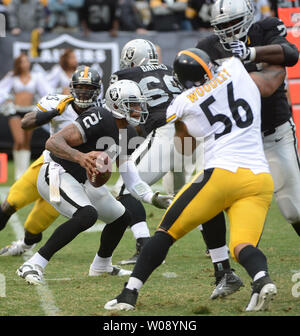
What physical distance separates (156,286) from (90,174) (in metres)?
0.86

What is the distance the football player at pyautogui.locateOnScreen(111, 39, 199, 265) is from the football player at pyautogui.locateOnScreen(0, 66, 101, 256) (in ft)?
1.39

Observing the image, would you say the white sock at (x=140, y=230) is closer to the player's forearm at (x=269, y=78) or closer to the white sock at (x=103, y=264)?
the white sock at (x=103, y=264)

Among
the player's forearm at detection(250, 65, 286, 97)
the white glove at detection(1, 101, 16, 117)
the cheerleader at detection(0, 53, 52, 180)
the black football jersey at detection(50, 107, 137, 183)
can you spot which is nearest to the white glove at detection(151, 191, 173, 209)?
the black football jersey at detection(50, 107, 137, 183)

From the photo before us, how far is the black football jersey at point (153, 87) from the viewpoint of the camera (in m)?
5.91

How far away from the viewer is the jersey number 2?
401 cm

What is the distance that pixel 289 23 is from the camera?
8.16 meters

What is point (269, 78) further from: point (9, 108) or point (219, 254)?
point (9, 108)

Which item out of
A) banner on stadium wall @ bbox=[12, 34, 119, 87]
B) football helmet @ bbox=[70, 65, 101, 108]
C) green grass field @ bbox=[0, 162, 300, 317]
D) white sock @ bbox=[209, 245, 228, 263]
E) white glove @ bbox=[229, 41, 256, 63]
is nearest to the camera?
green grass field @ bbox=[0, 162, 300, 317]

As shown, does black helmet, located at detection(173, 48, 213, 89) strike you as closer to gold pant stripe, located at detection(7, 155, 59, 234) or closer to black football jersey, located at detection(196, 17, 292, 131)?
black football jersey, located at detection(196, 17, 292, 131)

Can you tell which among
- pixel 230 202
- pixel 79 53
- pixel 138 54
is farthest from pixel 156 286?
pixel 79 53

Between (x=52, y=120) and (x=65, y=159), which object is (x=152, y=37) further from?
(x=65, y=159)

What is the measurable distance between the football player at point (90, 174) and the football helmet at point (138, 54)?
1.06 meters

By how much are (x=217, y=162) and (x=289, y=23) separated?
15.0 feet
